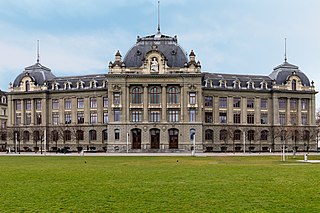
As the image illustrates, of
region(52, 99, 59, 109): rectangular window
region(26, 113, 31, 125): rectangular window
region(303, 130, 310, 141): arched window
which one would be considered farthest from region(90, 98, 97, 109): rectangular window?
region(303, 130, 310, 141): arched window

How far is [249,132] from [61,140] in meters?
46.3

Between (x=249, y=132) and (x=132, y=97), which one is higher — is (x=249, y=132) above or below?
below

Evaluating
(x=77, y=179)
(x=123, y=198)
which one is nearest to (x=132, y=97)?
(x=77, y=179)

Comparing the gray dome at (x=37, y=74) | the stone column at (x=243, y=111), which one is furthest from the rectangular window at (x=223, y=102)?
the gray dome at (x=37, y=74)

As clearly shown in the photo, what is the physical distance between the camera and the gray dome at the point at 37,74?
117188mm

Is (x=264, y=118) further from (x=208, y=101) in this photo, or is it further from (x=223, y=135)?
(x=208, y=101)

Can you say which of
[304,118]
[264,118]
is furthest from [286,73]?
[264,118]

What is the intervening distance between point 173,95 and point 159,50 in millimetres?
10456

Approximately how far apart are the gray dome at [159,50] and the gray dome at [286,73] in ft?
93.4

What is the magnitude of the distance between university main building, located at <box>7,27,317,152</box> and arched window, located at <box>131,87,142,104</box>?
22cm

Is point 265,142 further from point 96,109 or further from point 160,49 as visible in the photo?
point 96,109

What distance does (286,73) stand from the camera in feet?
380

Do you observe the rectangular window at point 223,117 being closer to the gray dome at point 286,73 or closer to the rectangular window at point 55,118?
the gray dome at point 286,73

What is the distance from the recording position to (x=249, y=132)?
112 m
